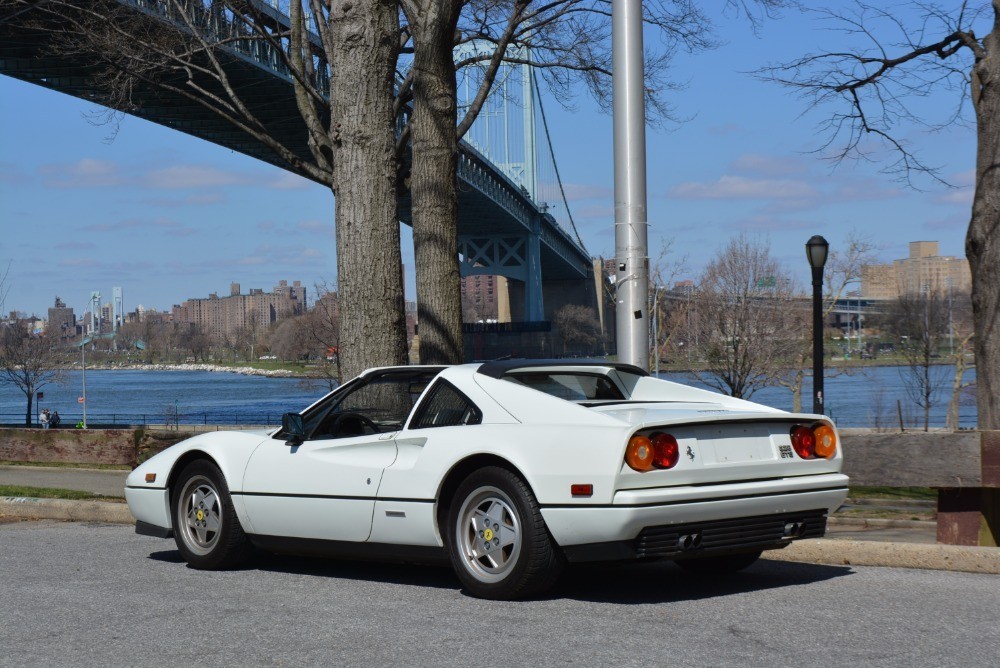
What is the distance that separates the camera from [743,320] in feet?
156

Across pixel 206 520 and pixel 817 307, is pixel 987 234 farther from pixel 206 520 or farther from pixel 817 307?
pixel 206 520

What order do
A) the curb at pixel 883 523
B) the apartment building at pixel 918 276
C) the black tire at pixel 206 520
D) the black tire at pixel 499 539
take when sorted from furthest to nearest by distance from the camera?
the apartment building at pixel 918 276
the curb at pixel 883 523
the black tire at pixel 206 520
the black tire at pixel 499 539

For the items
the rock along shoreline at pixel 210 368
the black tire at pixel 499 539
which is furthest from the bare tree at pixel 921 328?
the rock along shoreline at pixel 210 368

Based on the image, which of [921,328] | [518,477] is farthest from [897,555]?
[921,328]

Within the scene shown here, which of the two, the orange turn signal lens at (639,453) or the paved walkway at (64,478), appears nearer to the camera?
the orange turn signal lens at (639,453)

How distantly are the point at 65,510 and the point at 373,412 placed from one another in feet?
14.7

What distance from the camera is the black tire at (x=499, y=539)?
5375mm

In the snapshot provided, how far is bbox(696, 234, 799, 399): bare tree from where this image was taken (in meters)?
47.0

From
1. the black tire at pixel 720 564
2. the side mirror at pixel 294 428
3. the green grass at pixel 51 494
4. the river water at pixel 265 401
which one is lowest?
the river water at pixel 265 401

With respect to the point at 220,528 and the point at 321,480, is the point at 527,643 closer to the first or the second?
the point at 321,480

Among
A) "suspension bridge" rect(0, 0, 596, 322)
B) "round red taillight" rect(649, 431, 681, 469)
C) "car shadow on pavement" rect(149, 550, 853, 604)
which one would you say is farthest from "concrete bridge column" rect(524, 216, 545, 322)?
"round red taillight" rect(649, 431, 681, 469)

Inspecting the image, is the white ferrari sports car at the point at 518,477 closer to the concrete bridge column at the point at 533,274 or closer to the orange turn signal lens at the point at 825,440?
the orange turn signal lens at the point at 825,440

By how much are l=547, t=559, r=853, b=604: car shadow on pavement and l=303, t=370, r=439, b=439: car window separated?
1.30m

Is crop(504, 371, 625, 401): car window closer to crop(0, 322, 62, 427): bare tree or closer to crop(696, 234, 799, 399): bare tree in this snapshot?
crop(696, 234, 799, 399): bare tree
